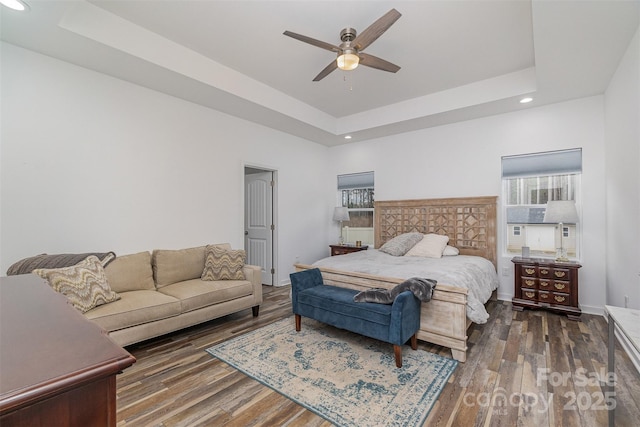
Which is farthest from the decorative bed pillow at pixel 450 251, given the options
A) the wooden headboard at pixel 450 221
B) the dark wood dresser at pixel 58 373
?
the dark wood dresser at pixel 58 373

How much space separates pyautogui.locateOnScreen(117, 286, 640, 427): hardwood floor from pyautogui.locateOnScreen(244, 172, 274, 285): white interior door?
2.16 metres

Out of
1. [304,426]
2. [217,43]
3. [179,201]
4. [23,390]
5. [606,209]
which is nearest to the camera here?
[23,390]

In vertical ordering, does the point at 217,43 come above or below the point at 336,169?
above

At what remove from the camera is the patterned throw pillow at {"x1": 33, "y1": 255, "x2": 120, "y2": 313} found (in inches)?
91.7

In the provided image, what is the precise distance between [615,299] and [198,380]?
173 inches

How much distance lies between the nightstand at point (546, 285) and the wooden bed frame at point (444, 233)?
1.52 feet

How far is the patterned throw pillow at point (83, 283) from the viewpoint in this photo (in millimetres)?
2330

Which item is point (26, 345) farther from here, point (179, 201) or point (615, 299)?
point (615, 299)

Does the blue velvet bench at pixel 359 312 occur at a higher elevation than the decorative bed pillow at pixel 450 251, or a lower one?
lower

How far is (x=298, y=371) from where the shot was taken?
7.69 ft

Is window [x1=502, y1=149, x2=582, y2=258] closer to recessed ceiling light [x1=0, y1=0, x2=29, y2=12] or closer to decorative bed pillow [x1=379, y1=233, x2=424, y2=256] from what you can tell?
decorative bed pillow [x1=379, y1=233, x2=424, y2=256]

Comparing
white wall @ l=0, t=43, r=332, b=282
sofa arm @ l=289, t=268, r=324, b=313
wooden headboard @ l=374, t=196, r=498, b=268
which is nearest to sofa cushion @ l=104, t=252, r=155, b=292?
white wall @ l=0, t=43, r=332, b=282

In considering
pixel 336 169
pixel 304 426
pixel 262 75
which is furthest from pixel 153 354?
pixel 336 169

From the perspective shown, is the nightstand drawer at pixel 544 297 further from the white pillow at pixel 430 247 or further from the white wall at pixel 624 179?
the white pillow at pixel 430 247
